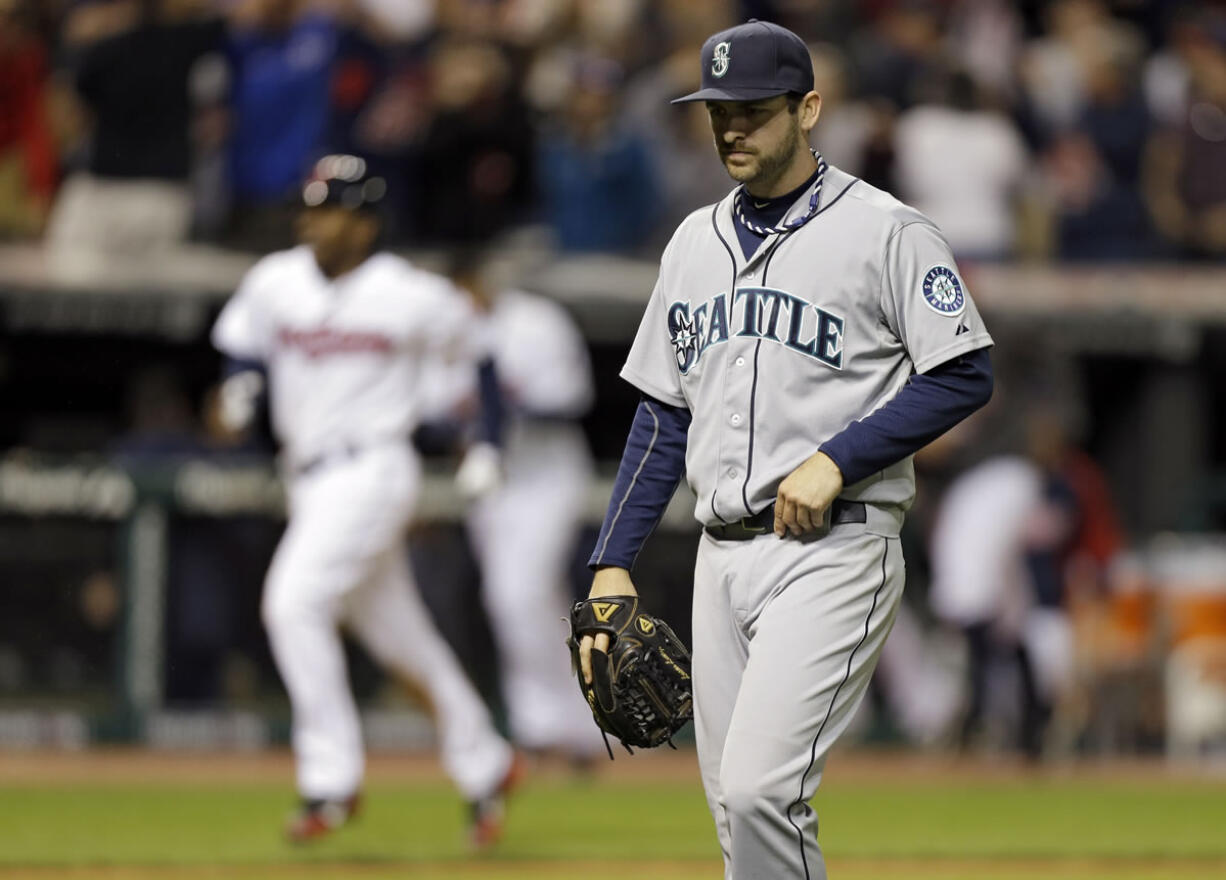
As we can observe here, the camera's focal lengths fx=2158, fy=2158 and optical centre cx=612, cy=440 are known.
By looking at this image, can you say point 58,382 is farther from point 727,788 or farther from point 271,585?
point 727,788

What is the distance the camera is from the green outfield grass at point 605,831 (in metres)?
7.09

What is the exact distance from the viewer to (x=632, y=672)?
4191 mm

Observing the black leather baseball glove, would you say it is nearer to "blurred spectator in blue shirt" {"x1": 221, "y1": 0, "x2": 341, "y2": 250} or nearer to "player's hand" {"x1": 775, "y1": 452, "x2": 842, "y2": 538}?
"player's hand" {"x1": 775, "y1": 452, "x2": 842, "y2": 538}

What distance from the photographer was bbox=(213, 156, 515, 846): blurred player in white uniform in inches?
291

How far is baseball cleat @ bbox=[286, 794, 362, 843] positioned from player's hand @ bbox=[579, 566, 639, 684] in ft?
10.6

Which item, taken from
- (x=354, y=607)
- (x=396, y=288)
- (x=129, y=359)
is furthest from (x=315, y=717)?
(x=129, y=359)

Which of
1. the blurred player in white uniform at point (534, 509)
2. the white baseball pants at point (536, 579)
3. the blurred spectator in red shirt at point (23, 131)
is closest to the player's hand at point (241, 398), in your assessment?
the blurred player in white uniform at point (534, 509)

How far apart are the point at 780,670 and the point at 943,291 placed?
2.54 ft

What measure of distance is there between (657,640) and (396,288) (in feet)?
12.7

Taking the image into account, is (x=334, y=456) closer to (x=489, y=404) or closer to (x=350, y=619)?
(x=350, y=619)

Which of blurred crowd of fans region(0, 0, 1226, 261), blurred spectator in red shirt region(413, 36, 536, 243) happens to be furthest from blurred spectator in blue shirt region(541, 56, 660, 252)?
blurred spectator in red shirt region(413, 36, 536, 243)

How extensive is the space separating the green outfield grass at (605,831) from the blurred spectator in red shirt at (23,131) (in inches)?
140

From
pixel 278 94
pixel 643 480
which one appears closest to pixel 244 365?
pixel 643 480

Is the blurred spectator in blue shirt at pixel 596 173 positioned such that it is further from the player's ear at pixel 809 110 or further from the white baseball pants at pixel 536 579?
the player's ear at pixel 809 110
